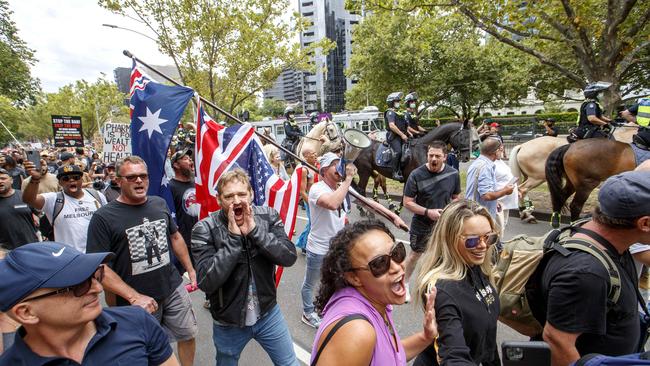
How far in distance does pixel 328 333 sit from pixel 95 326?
103 cm

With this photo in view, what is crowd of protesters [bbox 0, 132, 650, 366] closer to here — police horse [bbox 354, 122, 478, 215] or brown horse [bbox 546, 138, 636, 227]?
brown horse [bbox 546, 138, 636, 227]

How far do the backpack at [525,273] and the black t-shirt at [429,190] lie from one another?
2.05 m

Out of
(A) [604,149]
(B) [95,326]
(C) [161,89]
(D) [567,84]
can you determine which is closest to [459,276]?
(B) [95,326]

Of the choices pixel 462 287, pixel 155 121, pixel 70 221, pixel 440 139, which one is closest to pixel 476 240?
pixel 462 287

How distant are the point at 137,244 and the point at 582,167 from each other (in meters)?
7.51

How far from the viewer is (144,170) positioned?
303 cm

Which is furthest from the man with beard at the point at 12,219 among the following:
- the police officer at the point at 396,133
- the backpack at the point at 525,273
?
the police officer at the point at 396,133

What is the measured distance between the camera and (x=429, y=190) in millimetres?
4309

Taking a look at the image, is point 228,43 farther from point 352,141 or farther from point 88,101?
point 88,101

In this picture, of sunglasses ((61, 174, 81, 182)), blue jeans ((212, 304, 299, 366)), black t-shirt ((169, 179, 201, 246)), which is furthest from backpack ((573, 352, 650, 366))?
sunglasses ((61, 174, 81, 182))

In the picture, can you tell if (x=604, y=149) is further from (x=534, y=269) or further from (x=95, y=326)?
(x=95, y=326)

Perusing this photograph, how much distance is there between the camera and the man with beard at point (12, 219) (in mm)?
4066

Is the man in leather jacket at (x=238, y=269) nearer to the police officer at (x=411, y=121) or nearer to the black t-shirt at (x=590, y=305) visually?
the black t-shirt at (x=590, y=305)

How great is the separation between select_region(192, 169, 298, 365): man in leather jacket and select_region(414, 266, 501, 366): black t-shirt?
1.08 m
